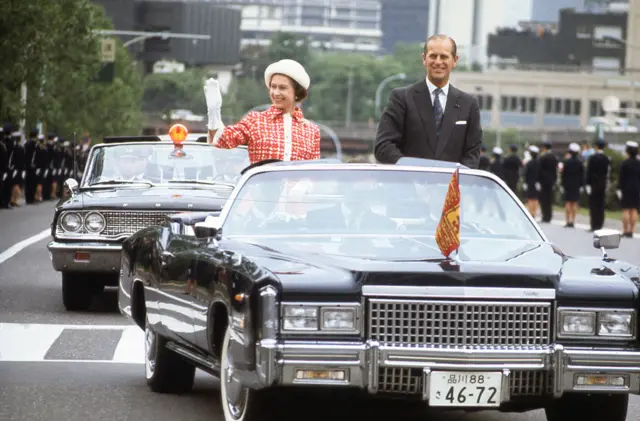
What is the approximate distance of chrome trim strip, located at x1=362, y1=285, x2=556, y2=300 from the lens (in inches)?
294

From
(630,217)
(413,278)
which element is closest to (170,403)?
(413,278)

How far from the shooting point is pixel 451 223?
25.9 ft

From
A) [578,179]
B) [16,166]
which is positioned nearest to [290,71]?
[16,166]

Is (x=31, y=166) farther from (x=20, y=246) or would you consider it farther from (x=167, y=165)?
(x=167, y=165)

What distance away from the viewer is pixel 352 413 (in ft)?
29.1

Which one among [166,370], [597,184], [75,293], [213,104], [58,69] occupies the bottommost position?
[597,184]

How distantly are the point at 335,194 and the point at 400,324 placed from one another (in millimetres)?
1509

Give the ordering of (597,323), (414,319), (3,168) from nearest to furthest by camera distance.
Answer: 1. (414,319)
2. (597,323)
3. (3,168)

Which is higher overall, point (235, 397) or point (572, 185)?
point (235, 397)

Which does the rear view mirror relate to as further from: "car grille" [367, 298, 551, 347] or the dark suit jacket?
the dark suit jacket

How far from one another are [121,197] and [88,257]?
22.6 inches

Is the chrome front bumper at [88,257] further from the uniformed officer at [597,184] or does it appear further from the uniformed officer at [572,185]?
the uniformed officer at [572,185]

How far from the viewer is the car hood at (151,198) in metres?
14.0

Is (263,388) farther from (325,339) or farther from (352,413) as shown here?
(352,413)
